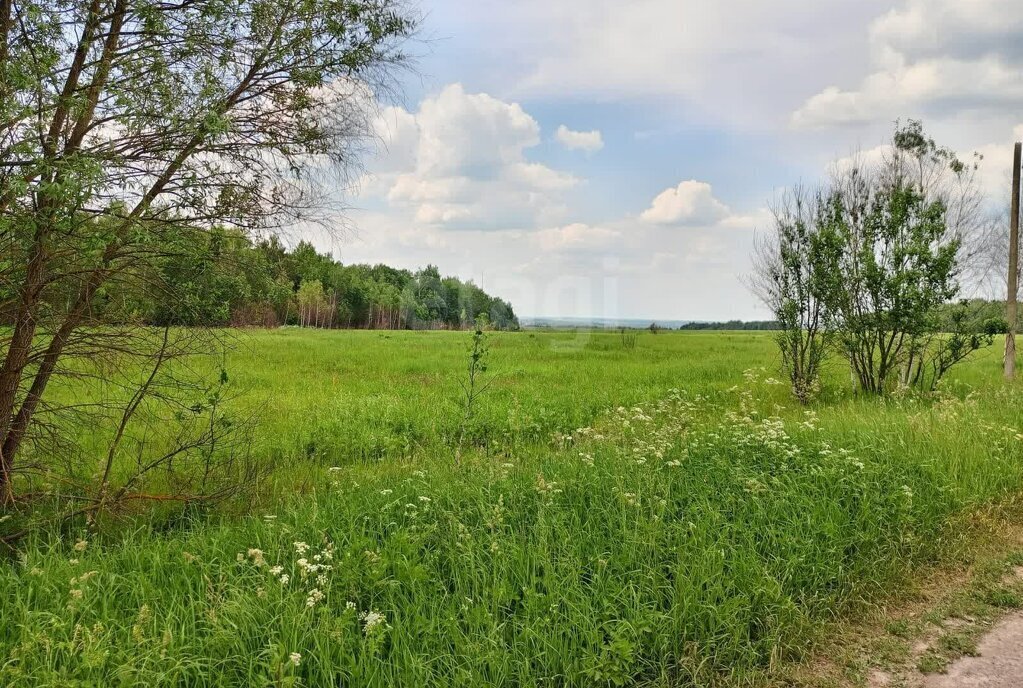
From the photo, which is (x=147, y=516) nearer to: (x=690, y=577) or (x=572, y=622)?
(x=572, y=622)

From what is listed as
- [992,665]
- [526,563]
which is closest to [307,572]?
[526,563]

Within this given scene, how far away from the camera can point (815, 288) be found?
1155 centimetres

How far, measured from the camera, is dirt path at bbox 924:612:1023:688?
2863 millimetres

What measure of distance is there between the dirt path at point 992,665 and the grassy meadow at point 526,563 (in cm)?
56

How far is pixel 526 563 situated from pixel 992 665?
2662mm

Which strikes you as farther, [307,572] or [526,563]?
[526,563]

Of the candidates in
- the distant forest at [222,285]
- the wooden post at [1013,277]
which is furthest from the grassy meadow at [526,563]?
the wooden post at [1013,277]

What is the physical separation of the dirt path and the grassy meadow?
1.84 ft

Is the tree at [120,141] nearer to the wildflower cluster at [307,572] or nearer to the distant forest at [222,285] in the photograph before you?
the distant forest at [222,285]

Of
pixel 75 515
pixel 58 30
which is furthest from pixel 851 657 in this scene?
pixel 58 30

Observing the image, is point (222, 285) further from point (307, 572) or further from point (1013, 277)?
point (1013, 277)

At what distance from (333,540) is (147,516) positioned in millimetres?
2408

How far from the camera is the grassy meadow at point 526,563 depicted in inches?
110

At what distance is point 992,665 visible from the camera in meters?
3.01
